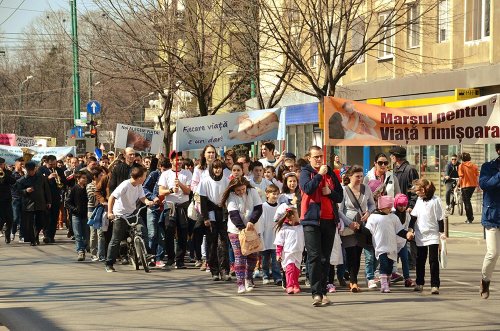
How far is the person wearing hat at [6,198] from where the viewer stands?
23219 millimetres

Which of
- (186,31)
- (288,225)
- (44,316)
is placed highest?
(186,31)

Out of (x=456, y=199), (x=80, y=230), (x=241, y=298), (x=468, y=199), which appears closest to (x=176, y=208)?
(x=80, y=230)

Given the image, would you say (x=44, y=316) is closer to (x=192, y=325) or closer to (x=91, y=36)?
(x=192, y=325)

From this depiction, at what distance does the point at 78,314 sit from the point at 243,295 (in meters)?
2.38

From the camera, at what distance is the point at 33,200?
22.4 meters

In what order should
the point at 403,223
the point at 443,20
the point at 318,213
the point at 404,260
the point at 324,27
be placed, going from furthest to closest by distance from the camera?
the point at 443,20 → the point at 324,27 → the point at 403,223 → the point at 404,260 → the point at 318,213

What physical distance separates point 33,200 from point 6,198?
119 cm

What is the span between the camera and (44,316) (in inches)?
451

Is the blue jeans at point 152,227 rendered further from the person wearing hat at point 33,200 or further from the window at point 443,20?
the window at point 443,20

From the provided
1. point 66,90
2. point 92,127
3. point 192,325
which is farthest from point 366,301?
point 66,90

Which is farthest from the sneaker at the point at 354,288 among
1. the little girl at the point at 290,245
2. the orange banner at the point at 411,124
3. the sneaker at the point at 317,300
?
the orange banner at the point at 411,124

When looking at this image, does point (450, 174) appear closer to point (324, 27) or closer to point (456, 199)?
point (456, 199)

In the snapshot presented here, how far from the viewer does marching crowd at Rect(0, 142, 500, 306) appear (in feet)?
40.7

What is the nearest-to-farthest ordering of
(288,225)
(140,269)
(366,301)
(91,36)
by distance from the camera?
(366,301) < (288,225) < (140,269) < (91,36)
